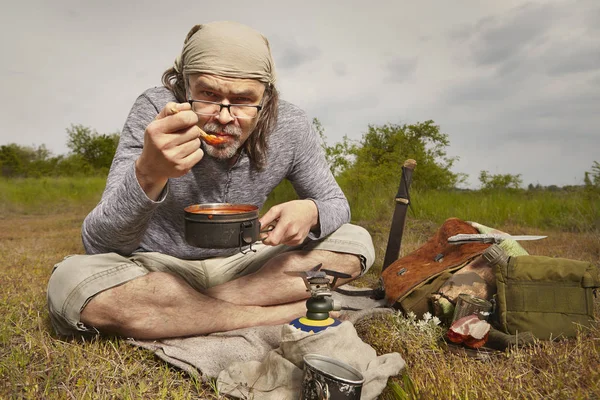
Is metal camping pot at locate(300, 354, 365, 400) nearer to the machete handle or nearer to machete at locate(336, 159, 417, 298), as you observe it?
machete at locate(336, 159, 417, 298)

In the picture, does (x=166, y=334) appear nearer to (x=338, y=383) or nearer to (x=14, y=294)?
(x=338, y=383)

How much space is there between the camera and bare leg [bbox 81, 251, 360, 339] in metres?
2.29

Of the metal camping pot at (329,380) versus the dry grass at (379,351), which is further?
the dry grass at (379,351)

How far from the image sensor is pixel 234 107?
94.8 inches

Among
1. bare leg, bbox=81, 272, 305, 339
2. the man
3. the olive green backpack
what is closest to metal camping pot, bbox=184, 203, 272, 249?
the man

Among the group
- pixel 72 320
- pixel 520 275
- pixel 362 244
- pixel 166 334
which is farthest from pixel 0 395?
pixel 520 275

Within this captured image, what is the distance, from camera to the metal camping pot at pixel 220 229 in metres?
1.95

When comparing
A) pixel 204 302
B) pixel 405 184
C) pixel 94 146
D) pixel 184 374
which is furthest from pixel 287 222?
pixel 94 146

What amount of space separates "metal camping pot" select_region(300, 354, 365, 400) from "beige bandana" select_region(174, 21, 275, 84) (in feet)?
A: 5.06

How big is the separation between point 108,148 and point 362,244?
29037 mm

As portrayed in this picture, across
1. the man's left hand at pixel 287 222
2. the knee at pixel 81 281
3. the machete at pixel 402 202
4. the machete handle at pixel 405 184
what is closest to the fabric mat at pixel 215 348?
the knee at pixel 81 281

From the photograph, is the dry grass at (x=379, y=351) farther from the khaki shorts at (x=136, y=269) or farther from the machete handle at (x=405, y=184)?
the machete handle at (x=405, y=184)

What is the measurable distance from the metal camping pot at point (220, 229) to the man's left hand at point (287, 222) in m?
0.22

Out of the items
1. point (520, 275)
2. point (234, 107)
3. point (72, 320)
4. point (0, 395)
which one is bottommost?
point (0, 395)
